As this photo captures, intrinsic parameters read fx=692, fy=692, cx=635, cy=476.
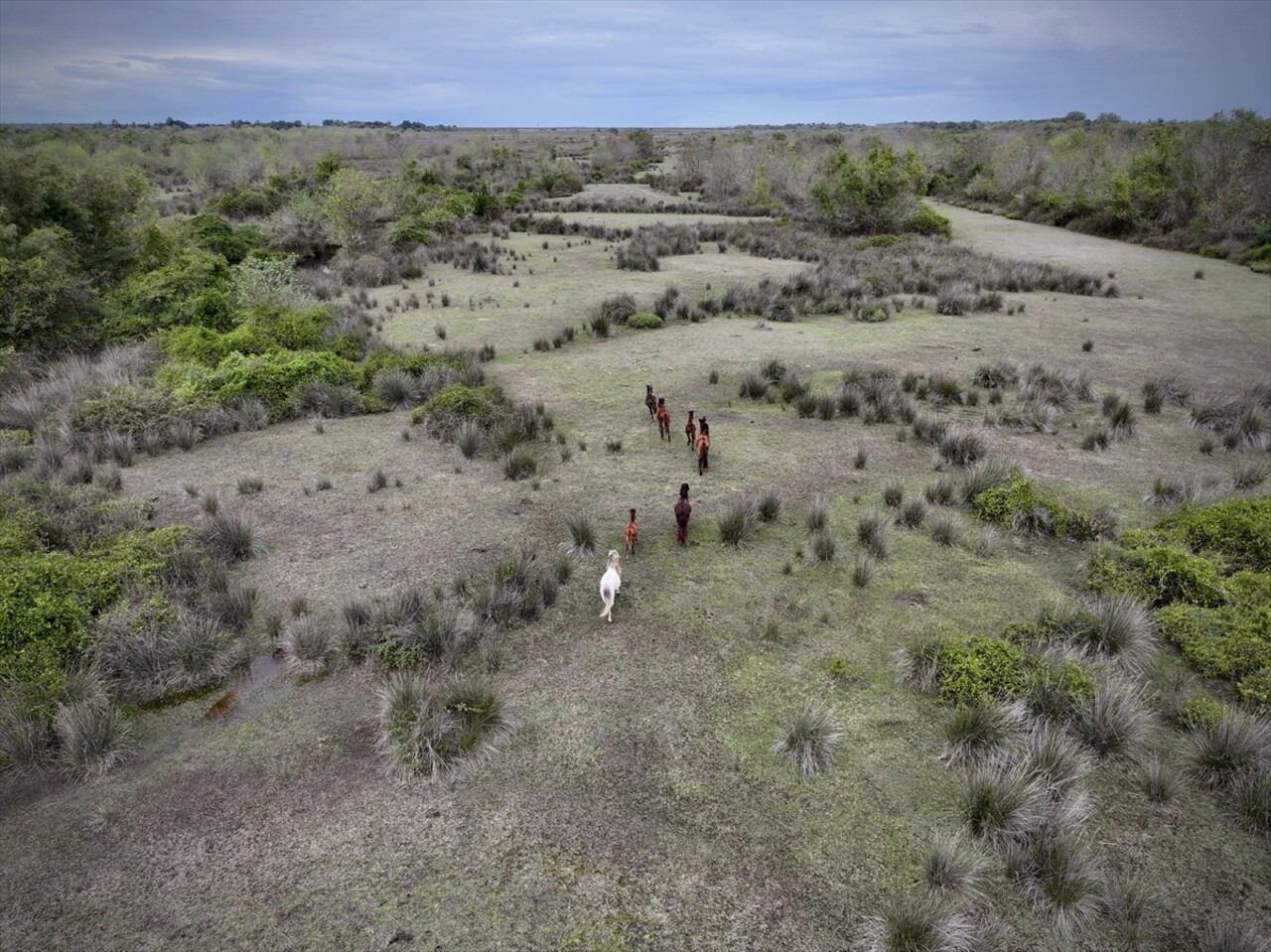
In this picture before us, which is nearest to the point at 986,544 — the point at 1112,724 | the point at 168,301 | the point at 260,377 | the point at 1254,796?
the point at 1112,724

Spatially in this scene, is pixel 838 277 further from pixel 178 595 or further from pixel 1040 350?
pixel 178 595

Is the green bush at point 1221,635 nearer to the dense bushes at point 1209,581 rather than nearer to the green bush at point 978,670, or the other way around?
the dense bushes at point 1209,581

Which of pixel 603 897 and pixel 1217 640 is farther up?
pixel 1217 640

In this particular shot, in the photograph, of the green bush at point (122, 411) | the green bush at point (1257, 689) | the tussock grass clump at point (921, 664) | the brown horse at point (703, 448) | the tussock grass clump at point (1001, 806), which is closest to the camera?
the tussock grass clump at point (1001, 806)

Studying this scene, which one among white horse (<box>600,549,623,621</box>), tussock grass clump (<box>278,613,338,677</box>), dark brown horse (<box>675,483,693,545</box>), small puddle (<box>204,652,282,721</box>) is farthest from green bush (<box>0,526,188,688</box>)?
dark brown horse (<box>675,483,693,545</box>)

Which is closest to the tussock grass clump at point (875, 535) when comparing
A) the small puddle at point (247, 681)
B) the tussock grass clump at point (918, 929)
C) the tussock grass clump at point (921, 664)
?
the tussock grass clump at point (921, 664)

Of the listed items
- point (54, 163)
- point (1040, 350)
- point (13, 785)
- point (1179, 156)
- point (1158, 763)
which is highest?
point (1179, 156)

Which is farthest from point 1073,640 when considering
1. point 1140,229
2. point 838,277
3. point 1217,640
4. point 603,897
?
point 1140,229
